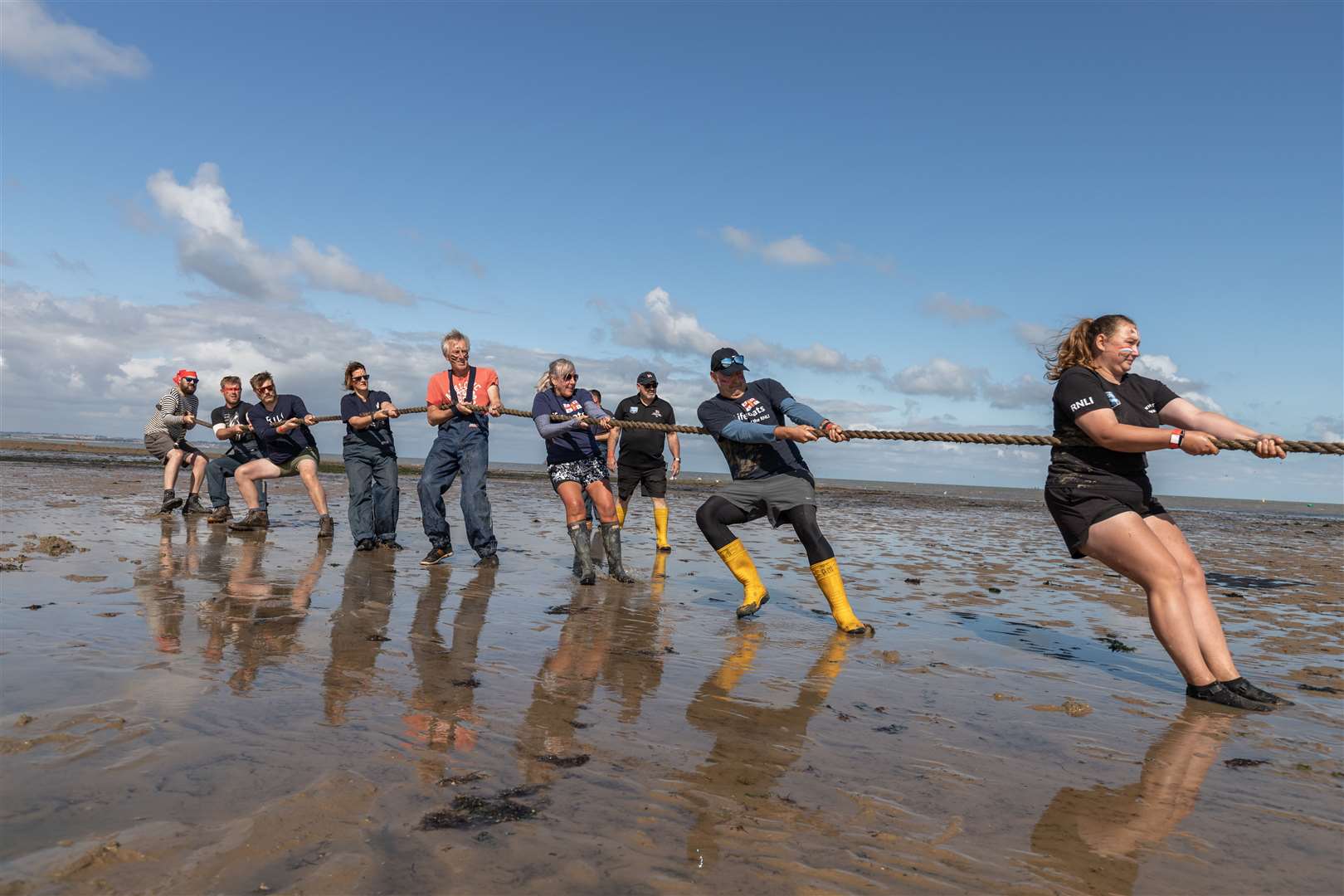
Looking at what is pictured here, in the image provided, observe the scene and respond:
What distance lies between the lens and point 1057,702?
4.45 metres

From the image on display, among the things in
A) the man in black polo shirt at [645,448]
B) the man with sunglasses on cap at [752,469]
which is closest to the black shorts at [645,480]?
the man in black polo shirt at [645,448]

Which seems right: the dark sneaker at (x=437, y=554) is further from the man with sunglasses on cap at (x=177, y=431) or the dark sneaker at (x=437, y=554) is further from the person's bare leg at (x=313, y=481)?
the man with sunglasses on cap at (x=177, y=431)

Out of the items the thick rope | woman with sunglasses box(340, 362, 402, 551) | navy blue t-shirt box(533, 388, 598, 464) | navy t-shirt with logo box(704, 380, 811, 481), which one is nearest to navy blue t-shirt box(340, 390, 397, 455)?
woman with sunglasses box(340, 362, 402, 551)

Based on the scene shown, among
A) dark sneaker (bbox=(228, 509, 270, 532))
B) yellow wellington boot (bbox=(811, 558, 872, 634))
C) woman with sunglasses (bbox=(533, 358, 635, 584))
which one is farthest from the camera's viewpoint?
dark sneaker (bbox=(228, 509, 270, 532))

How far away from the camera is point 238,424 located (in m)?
12.0

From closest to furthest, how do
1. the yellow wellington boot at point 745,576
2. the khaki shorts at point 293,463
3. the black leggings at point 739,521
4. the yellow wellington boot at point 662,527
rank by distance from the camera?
the black leggings at point 739,521
the yellow wellington boot at point 745,576
the yellow wellington boot at point 662,527
the khaki shorts at point 293,463

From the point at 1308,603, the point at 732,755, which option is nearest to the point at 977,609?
the point at 1308,603

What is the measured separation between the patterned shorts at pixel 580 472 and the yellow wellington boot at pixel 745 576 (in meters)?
2.08

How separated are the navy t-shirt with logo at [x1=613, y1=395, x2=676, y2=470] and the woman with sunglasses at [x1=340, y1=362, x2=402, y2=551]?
120 inches

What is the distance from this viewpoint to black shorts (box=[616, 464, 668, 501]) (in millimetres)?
11125

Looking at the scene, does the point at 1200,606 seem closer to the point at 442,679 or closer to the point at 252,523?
the point at 442,679

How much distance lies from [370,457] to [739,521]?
5.40 meters

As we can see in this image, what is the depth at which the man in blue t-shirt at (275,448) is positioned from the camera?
1095 centimetres

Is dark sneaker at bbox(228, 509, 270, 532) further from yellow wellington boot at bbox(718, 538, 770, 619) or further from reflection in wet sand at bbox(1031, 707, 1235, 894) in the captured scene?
reflection in wet sand at bbox(1031, 707, 1235, 894)
